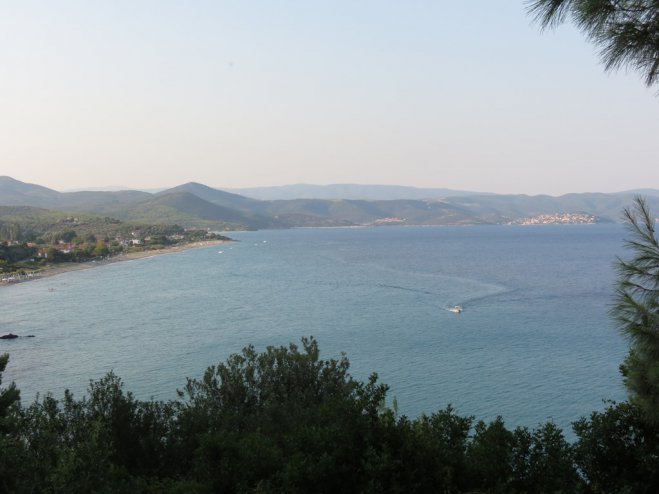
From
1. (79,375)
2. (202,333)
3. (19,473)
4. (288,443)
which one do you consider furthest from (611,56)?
(202,333)

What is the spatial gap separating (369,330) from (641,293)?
3794 cm

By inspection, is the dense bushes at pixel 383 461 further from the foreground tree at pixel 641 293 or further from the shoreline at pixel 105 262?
the shoreline at pixel 105 262

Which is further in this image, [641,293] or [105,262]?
[105,262]

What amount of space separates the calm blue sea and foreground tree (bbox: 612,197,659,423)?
4490mm

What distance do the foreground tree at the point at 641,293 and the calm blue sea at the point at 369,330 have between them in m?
4.49

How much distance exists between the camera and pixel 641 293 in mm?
5613

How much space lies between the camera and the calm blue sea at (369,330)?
29.2m

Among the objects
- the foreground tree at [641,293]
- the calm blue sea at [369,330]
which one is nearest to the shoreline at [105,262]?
the calm blue sea at [369,330]

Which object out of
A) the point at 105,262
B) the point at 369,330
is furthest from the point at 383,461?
the point at 105,262

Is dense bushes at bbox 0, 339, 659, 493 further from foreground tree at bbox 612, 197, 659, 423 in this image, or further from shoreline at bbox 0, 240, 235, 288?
shoreline at bbox 0, 240, 235, 288

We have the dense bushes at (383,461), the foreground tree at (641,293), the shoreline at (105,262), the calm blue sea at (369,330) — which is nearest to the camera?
the foreground tree at (641,293)

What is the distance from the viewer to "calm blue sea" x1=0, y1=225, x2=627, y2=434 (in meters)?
29.2

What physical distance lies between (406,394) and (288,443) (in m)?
20.1

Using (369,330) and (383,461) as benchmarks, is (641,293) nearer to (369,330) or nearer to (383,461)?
(383,461)
